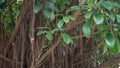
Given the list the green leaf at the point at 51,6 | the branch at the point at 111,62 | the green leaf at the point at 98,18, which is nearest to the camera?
the green leaf at the point at 98,18

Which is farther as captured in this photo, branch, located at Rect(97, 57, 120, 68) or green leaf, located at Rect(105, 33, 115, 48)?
branch, located at Rect(97, 57, 120, 68)

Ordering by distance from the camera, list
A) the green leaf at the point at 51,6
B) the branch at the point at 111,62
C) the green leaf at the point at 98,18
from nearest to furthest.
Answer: the green leaf at the point at 98,18, the green leaf at the point at 51,6, the branch at the point at 111,62

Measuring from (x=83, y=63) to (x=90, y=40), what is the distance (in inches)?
5.8

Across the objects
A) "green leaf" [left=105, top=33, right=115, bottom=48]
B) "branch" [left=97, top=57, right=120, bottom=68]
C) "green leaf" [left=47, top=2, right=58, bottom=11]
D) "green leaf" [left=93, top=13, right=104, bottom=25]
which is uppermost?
"green leaf" [left=47, top=2, right=58, bottom=11]

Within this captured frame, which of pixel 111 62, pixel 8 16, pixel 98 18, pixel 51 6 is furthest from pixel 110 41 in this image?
pixel 8 16

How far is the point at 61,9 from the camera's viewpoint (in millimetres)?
1407

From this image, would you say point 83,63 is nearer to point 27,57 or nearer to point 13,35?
point 27,57

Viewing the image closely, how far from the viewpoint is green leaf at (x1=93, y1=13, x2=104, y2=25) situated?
3.11 ft

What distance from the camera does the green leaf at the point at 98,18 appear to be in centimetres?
95

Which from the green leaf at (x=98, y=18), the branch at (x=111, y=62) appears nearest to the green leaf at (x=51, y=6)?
the green leaf at (x=98, y=18)

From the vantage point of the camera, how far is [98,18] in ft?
3.11

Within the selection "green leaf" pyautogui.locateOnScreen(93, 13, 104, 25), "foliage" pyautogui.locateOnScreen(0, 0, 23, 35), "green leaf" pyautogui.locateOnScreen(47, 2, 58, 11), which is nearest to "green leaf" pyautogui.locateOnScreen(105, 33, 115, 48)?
"green leaf" pyautogui.locateOnScreen(93, 13, 104, 25)

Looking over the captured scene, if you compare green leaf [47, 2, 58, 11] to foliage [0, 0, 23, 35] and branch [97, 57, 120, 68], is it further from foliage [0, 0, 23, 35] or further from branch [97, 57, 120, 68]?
branch [97, 57, 120, 68]

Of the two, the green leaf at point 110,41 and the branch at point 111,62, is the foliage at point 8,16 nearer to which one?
the branch at point 111,62
